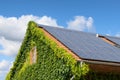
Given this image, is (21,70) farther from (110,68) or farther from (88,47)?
(110,68)

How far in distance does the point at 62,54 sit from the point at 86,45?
2614 mm

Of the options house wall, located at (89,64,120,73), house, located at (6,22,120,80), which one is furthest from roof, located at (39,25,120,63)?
house wall, located at (89,64,120,73)

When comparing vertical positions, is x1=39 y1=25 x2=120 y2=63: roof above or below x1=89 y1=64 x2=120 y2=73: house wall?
above

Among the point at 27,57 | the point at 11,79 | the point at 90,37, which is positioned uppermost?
the point at 90,37

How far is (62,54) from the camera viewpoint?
68.4 feet

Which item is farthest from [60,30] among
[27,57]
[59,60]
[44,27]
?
[59,60]

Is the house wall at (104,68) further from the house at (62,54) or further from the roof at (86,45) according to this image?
the roof at (86,45)

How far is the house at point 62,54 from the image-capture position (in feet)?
66.0

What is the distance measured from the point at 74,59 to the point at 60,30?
611 cm

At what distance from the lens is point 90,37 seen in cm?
2595

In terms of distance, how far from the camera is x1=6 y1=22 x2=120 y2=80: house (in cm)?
2011

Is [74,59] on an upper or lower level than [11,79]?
upper

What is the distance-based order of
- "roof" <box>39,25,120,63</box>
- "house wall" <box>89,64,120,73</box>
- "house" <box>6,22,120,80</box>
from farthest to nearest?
"roof" <box>39,25,120,63</box> → "house wall" <box>89,64,120,73</box> → "house" <box>6,22,120,80</box>

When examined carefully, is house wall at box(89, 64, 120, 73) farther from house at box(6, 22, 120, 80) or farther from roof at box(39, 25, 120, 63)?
roof at box(39, 25, 120, 63)
